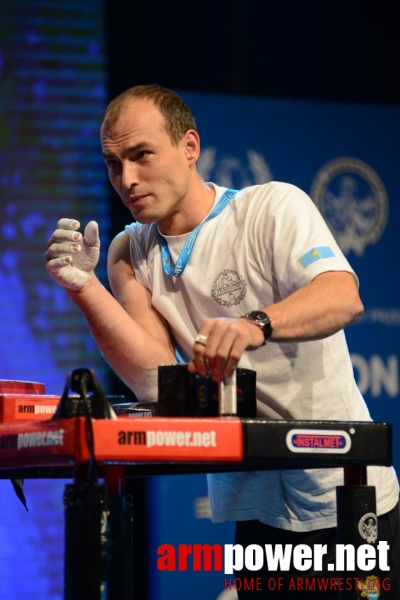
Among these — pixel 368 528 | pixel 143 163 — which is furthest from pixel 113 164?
pixel 368 528

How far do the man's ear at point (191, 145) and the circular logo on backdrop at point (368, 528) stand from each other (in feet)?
3.71

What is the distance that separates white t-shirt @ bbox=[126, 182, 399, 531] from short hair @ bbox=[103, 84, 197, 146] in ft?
0.85

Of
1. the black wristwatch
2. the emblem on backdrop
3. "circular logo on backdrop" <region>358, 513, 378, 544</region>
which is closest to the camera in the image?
"circular logo on backdrop" <region>358, 513, 378, 544</region>

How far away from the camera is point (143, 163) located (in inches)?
86.5

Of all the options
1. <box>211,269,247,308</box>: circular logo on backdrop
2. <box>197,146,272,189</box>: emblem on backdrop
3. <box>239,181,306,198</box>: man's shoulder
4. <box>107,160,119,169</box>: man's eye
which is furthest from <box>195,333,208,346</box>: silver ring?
<box>197,146,272,189</box>: emblem on backdrop

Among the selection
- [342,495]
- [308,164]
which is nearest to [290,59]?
[308,164]

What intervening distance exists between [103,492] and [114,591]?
0.27m

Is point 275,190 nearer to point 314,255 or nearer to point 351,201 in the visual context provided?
point 314,255

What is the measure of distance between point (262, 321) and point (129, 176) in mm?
665

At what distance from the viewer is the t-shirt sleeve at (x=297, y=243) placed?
1.91 meters

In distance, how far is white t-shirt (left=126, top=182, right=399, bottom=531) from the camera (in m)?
2.03

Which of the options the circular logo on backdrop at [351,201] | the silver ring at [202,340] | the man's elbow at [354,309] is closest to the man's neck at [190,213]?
the man's elbow at [354,309]

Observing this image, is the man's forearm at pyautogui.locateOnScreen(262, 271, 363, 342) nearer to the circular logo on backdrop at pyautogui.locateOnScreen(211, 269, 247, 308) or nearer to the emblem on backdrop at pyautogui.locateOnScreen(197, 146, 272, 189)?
the circular logo on backdrop at pyautogui.locateOnScreen(211, 269, 247, 308)

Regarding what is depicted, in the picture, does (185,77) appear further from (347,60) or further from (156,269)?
(156,269)
